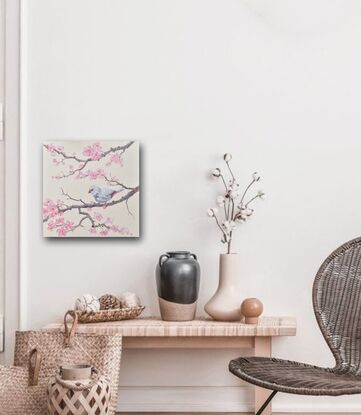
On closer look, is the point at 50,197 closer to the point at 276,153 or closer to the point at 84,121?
the point at 84,121

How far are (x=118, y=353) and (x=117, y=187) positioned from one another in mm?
904

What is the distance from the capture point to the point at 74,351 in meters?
3.25

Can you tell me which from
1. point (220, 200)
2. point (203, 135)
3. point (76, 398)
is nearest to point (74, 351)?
point (76, 398)

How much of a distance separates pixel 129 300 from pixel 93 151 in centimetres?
75

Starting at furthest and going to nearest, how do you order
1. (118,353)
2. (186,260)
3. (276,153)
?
(276,153) < (186,260) < (118,353)

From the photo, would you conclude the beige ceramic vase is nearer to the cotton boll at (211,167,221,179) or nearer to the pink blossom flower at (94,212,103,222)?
the cotton boll at (211,167,221,179)

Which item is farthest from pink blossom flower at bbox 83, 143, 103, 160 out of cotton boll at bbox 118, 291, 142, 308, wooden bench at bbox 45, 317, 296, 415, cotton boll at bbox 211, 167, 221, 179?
wooden bench at bbox 45, 317, 296, 415

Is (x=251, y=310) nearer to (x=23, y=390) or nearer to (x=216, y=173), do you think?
(x=216, y=173)

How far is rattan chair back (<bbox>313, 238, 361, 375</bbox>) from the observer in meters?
3.24

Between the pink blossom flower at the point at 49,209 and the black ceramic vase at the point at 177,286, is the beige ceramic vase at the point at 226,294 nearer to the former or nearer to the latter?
the black ceramic vase at the point at 177,286

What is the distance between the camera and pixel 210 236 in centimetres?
381

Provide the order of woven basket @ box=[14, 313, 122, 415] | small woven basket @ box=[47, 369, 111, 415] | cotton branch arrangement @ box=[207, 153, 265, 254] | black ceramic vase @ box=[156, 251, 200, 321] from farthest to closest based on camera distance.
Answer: cotton branch arrangement @ box=[207, 153, 265, 254] < black ceramic vase @ box=[156, 251, 200, 321] < woven basket @ box=[14, 313, 122, 415] < small woven basket @ box=[47, 369, 111, 415]

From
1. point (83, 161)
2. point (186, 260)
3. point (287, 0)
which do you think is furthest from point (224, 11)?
point (186, 260)

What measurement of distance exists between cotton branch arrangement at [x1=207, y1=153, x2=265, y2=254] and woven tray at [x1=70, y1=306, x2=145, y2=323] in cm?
54
